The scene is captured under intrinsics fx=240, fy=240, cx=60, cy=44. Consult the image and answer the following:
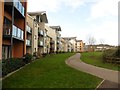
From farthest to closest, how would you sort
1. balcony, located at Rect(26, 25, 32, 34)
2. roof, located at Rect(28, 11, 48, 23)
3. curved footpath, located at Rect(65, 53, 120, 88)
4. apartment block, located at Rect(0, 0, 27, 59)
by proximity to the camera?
roof, located at Rect(28, 11, 48, 23) < balcony, located at Rect(26, 25, 32, 34) < apartment block, located at Rect(0, 0, 27, 59) < curved footpath, located at Rect(65, 53, 120, 88)

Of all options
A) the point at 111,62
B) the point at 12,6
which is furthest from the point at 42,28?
the point at 12,6

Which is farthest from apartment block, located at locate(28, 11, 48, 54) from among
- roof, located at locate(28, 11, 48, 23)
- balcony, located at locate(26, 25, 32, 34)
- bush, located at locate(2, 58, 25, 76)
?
bush, located at locate(2, 58, 25, 76)

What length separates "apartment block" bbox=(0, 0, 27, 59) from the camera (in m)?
22.9

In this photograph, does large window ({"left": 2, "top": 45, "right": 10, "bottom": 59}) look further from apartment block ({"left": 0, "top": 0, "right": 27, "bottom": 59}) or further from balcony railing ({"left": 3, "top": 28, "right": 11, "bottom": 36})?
balcony railing ({"left": 3, "top": 28, "right": 11, "bottom": 36})

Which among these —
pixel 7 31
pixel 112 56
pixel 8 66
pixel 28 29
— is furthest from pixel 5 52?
pixel 28 29

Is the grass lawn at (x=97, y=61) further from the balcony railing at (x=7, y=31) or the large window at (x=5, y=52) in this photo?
the balcony railing at (x=7, y=31)

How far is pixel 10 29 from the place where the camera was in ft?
76.3

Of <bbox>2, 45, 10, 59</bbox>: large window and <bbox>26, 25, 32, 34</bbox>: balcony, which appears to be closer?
<bbox>2, 45, 10, 59</bbox>: large window

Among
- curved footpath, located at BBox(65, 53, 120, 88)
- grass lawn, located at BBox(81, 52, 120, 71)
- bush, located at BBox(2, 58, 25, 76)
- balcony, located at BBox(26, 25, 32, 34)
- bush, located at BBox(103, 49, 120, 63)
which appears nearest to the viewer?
curved footpath, located at BBox(65, 53, 120, 88)

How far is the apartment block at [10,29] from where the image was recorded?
22897 millimetres

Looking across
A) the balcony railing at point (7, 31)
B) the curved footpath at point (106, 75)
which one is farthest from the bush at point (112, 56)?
the balcony railing at point (7, 31)

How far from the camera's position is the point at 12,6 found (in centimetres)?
2372

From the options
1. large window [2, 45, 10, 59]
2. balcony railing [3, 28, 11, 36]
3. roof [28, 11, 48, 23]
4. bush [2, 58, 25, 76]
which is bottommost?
bush [2, 58, 25, 76]

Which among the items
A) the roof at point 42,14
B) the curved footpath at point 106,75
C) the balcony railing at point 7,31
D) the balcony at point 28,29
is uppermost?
the roof at point 42,14
